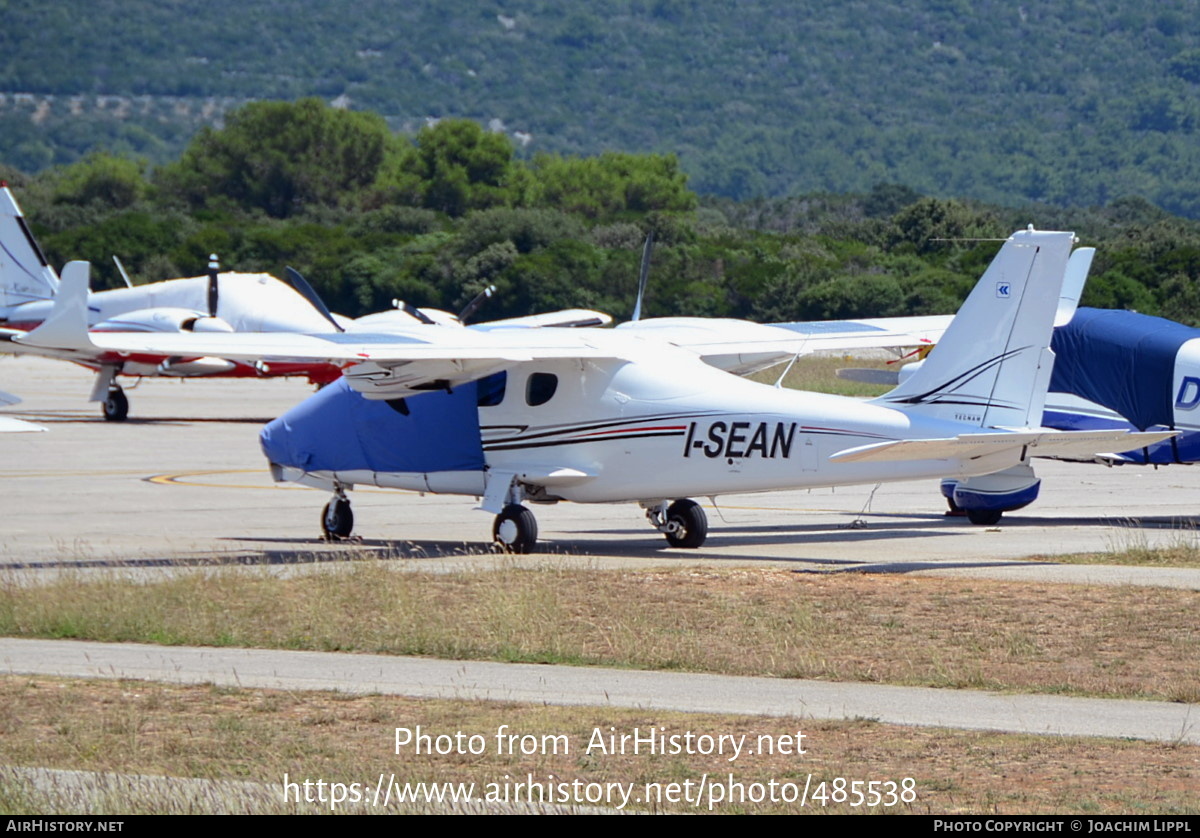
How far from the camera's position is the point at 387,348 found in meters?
19.6

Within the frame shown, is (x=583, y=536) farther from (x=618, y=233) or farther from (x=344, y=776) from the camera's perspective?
(x=618, y=233)

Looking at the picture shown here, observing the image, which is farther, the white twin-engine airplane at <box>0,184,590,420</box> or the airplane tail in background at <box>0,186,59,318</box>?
the airplane tail in background at <box>0,186,59,318</box>

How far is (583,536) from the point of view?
907 inches

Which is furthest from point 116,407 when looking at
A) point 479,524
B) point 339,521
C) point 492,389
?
point 492,389

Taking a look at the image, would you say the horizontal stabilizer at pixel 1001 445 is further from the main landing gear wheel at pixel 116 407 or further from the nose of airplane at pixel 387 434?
the main landing gear wheel at pixel 116 407

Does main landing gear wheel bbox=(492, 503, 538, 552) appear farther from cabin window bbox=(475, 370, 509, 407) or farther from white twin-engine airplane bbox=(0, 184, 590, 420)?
white twin-engine airplane bbox=(0, 184, 590, 420)

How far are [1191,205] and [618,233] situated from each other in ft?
363

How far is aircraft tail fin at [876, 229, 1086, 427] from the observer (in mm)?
18547

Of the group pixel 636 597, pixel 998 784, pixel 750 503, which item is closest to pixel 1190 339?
pixel 750 503

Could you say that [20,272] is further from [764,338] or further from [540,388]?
[540,388]

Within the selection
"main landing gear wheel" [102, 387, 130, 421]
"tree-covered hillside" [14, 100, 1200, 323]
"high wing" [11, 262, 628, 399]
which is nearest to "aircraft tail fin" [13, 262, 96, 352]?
"high wing" [11, 262, 628, 399]

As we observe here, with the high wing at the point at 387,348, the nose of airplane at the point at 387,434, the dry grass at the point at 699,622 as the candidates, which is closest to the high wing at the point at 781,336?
the high wing at the point at 387,348

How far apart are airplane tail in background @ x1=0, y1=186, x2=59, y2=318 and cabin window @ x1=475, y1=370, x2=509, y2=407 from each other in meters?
29.5

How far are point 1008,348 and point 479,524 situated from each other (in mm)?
8526
